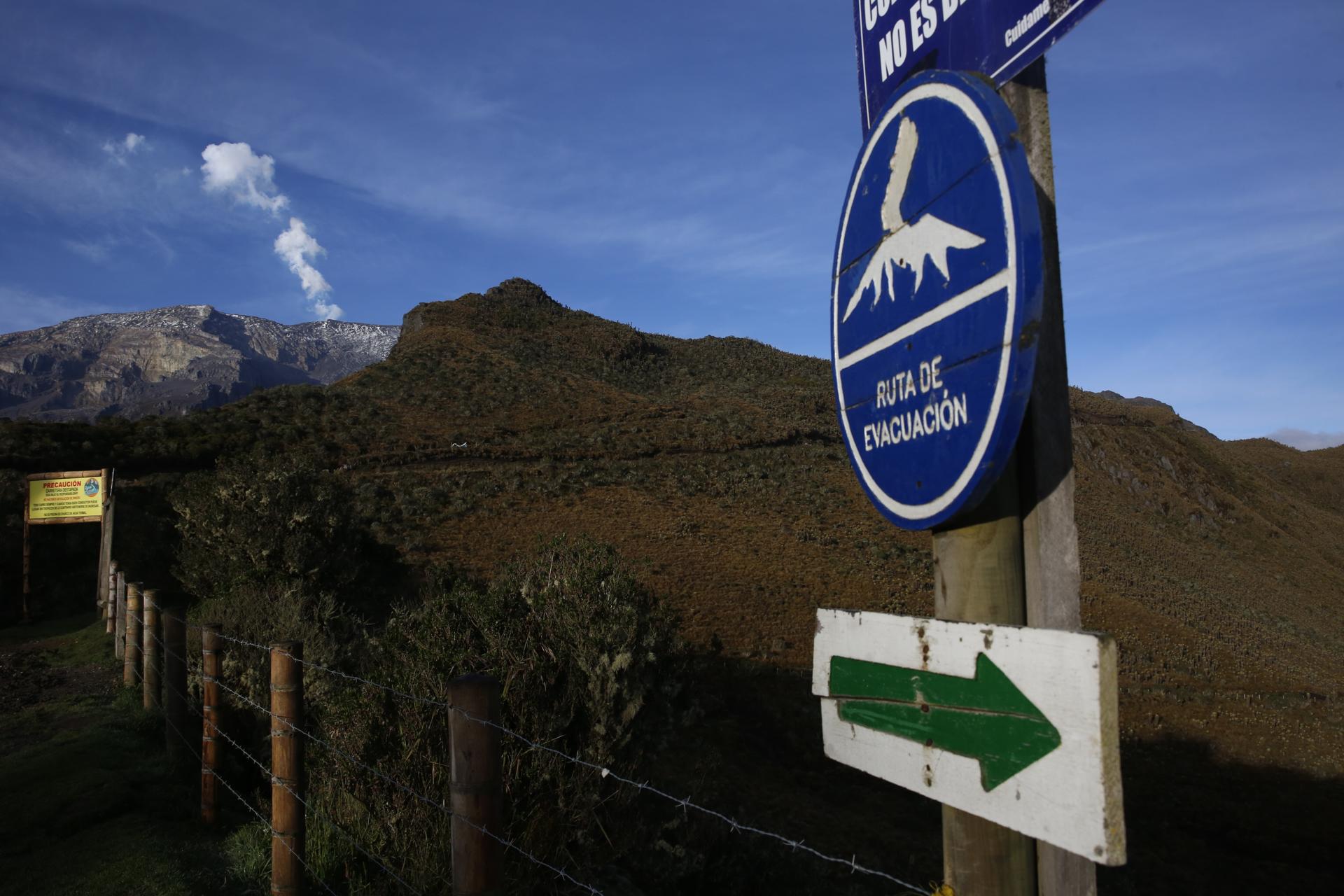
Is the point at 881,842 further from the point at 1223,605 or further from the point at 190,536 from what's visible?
the point at 1223,605

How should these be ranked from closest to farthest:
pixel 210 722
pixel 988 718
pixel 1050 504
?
1. pixel 988 718
2. pixel 1050 504
3. pixel 210 722

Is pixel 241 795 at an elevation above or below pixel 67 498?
below

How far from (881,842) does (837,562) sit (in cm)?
1280

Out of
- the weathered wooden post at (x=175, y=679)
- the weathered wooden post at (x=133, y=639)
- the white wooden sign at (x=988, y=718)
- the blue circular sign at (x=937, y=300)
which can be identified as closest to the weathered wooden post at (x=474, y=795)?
the white wooden sign at (x=988, y=718)

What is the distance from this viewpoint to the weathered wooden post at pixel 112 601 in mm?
11086

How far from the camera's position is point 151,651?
693 cm

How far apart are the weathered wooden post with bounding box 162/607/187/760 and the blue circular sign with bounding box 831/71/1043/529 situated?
587 cm

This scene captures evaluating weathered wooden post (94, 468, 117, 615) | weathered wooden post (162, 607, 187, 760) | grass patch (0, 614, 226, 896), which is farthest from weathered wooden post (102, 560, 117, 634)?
weathered wooden post (162, 607, 187, 760)

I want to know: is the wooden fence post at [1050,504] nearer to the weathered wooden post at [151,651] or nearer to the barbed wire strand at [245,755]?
the barbed wire strand at [245,755]

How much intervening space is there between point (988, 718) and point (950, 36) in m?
1.25

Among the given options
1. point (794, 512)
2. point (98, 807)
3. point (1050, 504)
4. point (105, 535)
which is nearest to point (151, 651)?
point (98, 807)

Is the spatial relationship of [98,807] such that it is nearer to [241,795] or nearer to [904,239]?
[241,795]

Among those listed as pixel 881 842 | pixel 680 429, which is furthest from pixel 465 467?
pixel 881 842

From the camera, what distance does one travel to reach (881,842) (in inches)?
347
